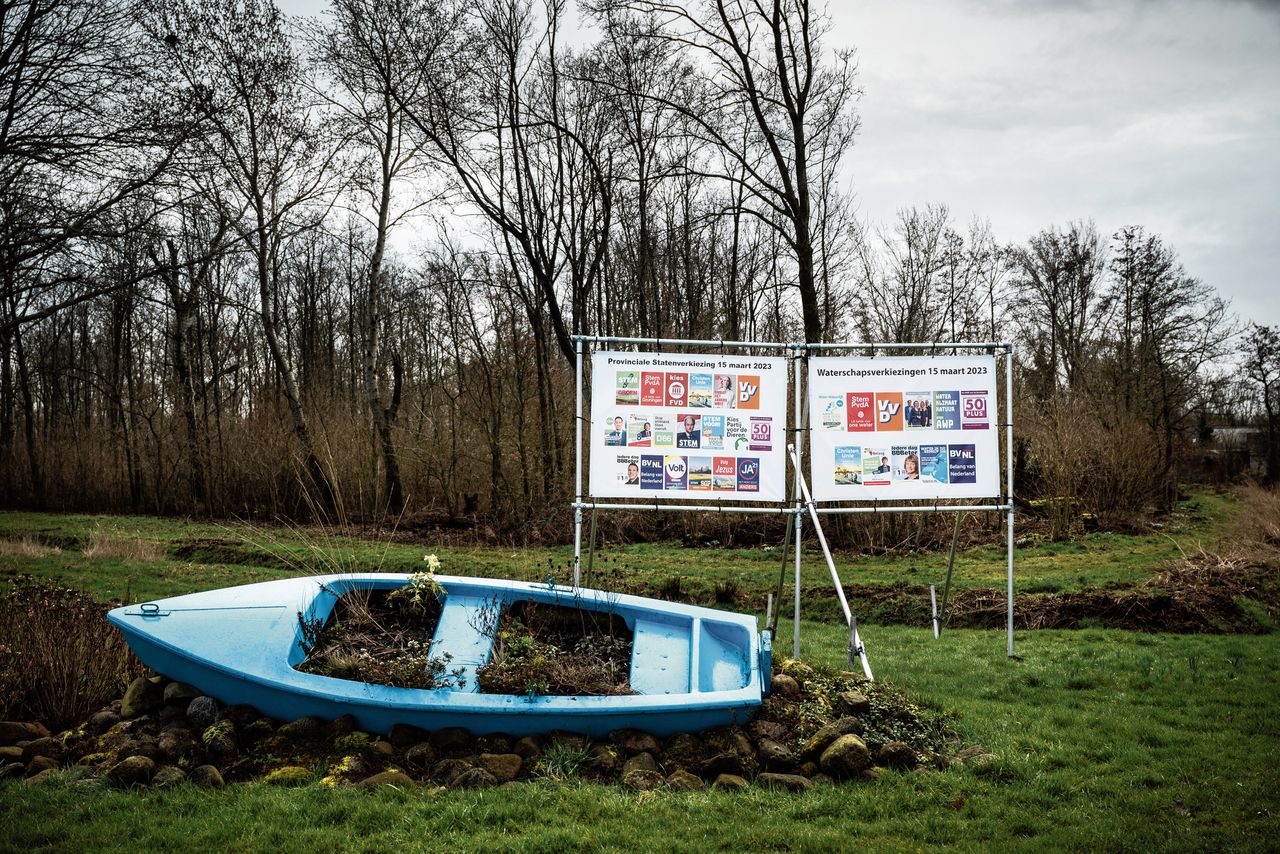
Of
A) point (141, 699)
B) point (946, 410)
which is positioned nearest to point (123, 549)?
point (141, 699)

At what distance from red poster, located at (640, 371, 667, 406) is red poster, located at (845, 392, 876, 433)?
1.68 metres

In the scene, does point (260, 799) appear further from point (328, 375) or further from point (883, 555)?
point (328, 375)

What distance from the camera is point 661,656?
5.28 metres

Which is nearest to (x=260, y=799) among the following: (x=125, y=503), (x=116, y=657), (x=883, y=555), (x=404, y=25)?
(x=116, y=657)

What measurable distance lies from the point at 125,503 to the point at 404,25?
16.8m

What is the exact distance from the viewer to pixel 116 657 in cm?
570

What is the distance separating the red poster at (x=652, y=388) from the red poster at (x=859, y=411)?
5.51 feet

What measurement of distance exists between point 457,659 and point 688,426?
2.73 meters

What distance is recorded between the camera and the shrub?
202 inches

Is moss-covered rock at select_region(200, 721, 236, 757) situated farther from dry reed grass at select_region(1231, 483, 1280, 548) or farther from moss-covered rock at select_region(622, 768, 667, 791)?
dry reed grass at select_region(1231, 483, 1280, 548)

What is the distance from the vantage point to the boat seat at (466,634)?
4.96 meters

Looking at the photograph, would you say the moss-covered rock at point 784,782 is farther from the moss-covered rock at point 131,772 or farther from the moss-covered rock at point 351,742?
the moss-covered rock at point 131,772

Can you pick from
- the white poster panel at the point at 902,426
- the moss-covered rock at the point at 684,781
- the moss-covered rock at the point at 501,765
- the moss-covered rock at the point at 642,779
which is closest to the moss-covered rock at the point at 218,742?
the moss-covered rock at the point at 501,765

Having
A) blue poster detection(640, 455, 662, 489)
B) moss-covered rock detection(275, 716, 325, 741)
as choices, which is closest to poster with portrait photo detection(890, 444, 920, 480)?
blue poster detection(640, 455, 662, 489)
